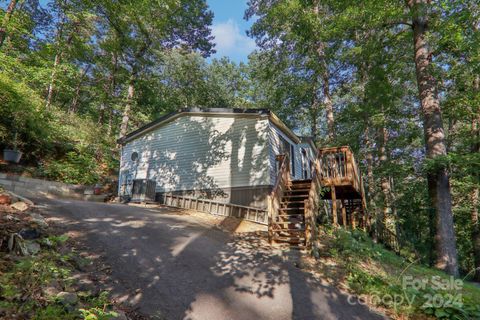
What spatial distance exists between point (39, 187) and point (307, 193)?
12.6 metres

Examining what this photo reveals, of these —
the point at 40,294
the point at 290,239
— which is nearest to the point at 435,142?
the point at 290,239

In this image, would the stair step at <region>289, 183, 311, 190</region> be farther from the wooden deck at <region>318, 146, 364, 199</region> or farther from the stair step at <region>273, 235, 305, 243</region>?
the stair step at <region>273, 235, 305, 243</region>

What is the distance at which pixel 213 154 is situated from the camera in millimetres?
12922

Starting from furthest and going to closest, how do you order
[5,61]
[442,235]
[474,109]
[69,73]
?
1. [69,73]
2. [5,61]
3. [474,109]
4. [442,235]

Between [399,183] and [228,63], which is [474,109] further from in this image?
[228,63]

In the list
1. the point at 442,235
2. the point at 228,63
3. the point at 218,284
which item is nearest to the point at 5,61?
the point at 218,284

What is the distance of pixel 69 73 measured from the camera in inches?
662

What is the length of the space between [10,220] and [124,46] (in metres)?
20.5

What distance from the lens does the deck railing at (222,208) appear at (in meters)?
10.2

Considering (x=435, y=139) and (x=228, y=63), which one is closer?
(x=435, y=139)

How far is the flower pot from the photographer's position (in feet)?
40.8

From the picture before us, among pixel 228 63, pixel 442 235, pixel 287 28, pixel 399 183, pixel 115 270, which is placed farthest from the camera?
pixel 228 63

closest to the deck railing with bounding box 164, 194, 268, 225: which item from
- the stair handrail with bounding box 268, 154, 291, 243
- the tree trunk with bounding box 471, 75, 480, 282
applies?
the stair handrail with bounding box 268, 154, 291, 243

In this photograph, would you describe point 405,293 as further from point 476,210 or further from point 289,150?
point 476,210
